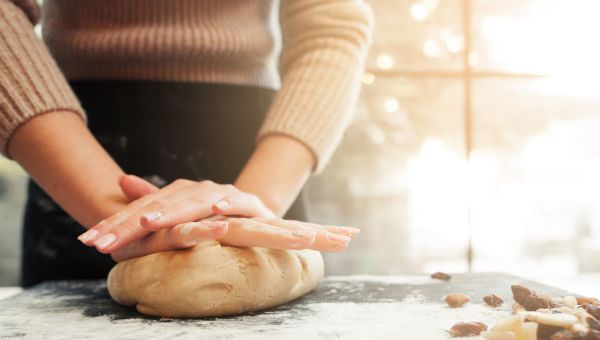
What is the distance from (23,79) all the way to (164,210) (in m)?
0.36

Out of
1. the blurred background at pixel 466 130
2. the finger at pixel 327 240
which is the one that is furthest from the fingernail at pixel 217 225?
the blurred background at pixel 466 130

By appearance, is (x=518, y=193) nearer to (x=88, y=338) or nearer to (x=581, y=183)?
(x=581, y=183)

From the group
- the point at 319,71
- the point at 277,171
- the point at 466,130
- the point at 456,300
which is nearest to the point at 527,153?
the point at 466,130


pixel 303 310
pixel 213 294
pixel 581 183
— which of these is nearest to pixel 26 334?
pixel 213 294

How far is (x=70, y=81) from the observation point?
1194 mm

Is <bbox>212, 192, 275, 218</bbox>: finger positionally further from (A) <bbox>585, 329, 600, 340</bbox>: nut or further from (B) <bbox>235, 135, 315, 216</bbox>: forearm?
(A) <bbox>585, 329, 600, 340</bbox>: nut

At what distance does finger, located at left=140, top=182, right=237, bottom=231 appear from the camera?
785mm

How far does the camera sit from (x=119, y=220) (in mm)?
800

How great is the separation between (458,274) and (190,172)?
0.53 meters

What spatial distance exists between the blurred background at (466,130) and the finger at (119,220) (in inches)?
57.4

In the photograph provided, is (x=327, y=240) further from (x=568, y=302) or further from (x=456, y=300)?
(x=568, y=302)

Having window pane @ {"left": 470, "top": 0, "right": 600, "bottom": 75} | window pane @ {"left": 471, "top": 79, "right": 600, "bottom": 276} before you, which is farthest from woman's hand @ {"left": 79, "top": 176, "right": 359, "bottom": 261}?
window pane @ {"left": 470, "top": 0, "right": 600, "bottom": 75}

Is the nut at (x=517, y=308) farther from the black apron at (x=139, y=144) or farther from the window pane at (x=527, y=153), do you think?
the window pane at (x=527, y=153)

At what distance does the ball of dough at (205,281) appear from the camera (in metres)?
0.75
